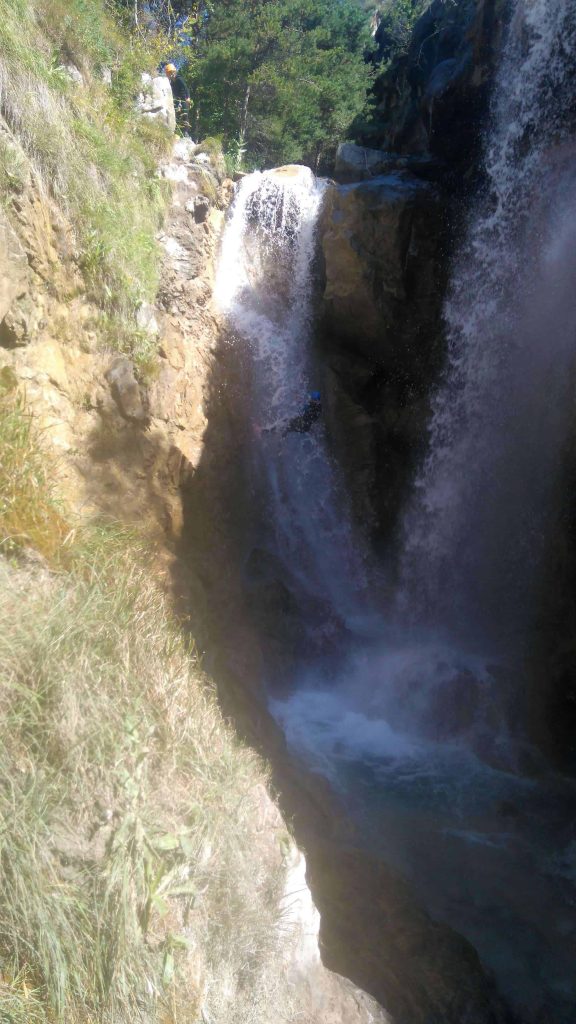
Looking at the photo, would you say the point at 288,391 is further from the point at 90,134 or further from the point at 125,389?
the point at 125,389

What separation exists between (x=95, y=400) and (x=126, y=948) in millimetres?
3341

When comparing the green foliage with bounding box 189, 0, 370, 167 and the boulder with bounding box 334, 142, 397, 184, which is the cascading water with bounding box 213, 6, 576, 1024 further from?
the green foliage with bounding box 189, 0, 370, 167

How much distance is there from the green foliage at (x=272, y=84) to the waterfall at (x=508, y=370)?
6.16 meters

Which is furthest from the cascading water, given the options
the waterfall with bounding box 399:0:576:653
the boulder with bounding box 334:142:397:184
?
the boulder with bounding box 334:142:397:184

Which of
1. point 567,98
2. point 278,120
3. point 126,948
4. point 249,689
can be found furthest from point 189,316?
point 278,120

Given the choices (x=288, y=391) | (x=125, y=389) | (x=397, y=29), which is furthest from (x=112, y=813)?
(x=397, y=29)

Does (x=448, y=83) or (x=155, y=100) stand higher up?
(x=448, y=83)

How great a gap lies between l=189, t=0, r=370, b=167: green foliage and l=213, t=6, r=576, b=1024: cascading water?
5694 mm

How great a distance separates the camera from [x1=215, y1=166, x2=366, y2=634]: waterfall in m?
8.12

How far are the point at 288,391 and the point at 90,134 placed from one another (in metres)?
4.04

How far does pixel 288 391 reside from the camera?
28.7 feet

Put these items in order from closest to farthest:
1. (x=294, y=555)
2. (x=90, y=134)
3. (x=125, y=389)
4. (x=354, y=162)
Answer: (x=125, y=389) < (x=90, y=134) < (x=294, y=555) < (x=354, y=162)

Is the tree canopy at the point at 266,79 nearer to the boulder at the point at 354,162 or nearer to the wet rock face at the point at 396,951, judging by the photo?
the boulder at the point at 354,162

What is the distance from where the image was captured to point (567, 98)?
7.45 metres
